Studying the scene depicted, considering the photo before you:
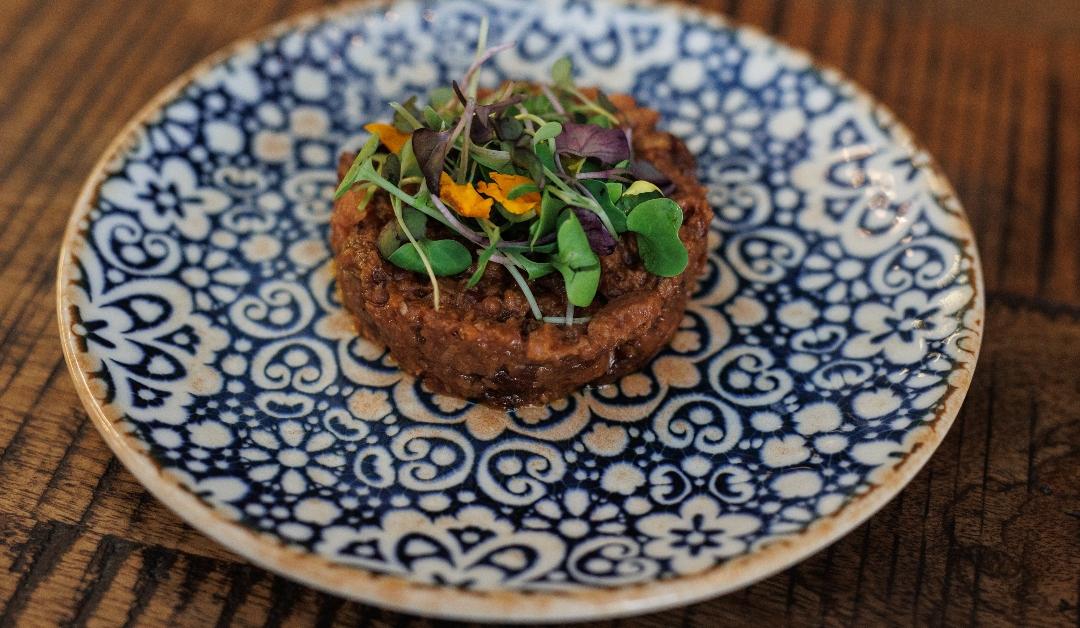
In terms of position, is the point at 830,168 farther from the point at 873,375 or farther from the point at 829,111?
the point at 873,375

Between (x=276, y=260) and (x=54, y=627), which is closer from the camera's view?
(x=54, y=627)

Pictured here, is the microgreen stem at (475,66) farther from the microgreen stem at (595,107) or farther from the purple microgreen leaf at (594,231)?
the purple microgreen leaf at (594,231)

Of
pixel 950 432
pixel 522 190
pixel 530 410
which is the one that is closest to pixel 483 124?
pixel 522 190

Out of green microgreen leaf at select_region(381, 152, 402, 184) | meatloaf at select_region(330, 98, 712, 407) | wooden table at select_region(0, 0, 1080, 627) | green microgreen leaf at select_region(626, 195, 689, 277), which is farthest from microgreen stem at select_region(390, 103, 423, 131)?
wooden table at select_region(0, 0, 1080, 627)

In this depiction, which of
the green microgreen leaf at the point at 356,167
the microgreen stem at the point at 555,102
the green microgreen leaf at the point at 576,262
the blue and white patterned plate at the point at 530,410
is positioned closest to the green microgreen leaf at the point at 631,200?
the green microgreen leaf at the point at 576,262

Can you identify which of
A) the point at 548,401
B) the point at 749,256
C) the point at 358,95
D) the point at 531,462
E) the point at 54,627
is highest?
the point at 358,95

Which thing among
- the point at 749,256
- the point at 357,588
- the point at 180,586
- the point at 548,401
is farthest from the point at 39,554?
the point at 749,256

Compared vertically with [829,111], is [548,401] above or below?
below

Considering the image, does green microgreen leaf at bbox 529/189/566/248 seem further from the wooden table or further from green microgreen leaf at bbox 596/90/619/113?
the wooden table
